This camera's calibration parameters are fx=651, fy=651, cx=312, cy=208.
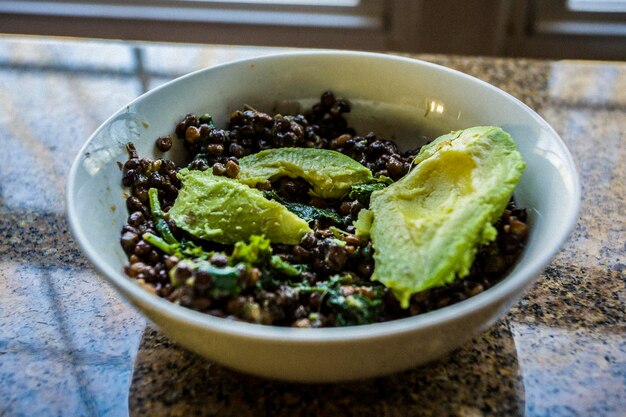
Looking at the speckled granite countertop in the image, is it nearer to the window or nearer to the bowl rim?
the bowl rim

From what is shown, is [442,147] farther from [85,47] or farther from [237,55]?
[85,47]

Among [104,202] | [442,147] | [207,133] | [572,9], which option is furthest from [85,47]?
[572,9]

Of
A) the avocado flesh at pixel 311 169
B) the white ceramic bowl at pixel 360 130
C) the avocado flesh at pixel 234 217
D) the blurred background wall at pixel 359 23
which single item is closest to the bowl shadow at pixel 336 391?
the white ceramic bowl at pixel 360 130

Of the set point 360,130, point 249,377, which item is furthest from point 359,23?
point 249,377

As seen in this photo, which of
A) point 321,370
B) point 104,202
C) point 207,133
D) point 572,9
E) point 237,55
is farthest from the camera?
point 572,9

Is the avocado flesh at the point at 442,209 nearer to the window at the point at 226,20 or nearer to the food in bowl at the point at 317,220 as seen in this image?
the food in bowl at the point at 317,220

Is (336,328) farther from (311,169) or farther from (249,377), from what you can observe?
(311,169)
